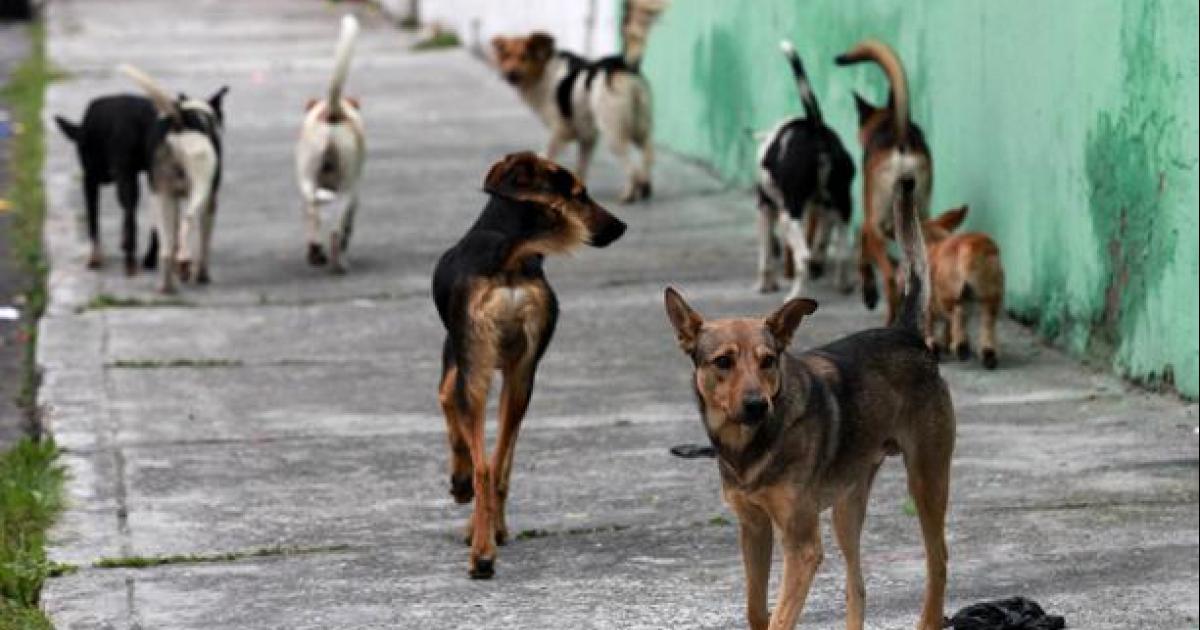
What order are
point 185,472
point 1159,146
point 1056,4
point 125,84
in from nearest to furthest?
point 185,472
point 1159,146
point 1056,4
point 125,84

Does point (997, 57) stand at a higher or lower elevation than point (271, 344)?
higher

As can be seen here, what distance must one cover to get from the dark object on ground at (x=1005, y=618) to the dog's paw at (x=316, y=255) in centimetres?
742

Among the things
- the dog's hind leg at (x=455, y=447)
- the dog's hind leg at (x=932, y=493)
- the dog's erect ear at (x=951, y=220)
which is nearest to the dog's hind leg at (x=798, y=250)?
the dog's erect ear at (x=951, y=220)

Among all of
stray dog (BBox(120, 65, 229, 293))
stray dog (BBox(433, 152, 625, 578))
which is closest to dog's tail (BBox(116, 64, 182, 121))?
stray dog (BBox(120, 65, 229, 293))

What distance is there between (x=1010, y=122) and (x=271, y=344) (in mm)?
3642

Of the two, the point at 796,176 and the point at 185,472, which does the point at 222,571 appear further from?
the point at 796,176

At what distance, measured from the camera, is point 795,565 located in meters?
6.32

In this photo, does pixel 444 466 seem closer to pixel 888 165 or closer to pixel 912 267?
pixel 912 267

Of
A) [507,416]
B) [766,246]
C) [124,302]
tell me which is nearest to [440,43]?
[124,302]

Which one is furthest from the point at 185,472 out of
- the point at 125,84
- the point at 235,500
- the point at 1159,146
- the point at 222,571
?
the point at 125,84

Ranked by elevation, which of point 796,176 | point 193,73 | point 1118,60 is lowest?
point 193,73

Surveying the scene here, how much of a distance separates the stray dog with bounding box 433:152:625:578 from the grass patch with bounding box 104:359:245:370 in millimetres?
3338

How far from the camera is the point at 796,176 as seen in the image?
1233 centimetres

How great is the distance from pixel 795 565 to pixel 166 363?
559cm
